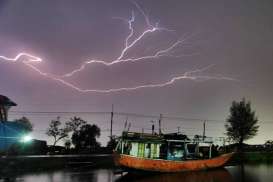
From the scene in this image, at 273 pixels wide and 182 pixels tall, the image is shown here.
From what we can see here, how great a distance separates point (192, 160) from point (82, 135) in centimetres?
2733

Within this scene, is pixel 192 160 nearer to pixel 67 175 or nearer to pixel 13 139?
pixel 67 175

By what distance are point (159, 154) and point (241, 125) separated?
31371mm

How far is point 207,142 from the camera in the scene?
145 ft

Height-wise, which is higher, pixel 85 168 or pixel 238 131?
pixel 238 131

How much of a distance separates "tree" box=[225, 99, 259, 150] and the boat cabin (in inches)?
889

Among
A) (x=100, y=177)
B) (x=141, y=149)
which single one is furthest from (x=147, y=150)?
(x=100, y=177)

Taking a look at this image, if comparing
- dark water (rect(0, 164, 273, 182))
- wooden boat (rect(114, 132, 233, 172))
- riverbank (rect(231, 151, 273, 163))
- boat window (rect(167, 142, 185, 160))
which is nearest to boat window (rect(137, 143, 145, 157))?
wooden boat (rect(114, 132, 233, 172))

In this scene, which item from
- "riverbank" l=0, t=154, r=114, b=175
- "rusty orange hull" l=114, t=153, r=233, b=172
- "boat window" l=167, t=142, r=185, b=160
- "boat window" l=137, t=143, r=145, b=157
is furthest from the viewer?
"boat window" l=167, t=142, r=185, b=160

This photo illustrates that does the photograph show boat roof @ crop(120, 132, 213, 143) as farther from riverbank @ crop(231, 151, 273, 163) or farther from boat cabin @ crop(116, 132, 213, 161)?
riverbank @ crop(231, 151, 273, 163)

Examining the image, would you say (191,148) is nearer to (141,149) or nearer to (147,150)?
(147,150)

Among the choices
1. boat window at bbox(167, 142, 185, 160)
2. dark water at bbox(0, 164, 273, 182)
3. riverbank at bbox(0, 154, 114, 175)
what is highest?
boat window at bbox(167, 142, 185, 160)

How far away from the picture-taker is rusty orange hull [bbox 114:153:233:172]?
36.1m

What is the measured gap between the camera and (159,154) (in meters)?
39.0

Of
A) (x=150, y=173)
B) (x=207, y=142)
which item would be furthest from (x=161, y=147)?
(x=207, y=142)
